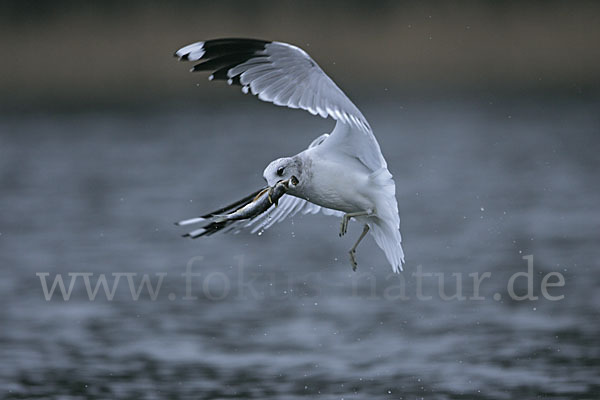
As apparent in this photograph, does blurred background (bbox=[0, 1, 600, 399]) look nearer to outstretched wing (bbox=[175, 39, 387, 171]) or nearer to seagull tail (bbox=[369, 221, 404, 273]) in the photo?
seagull tail (bbox=[369, 221, 404, 273])

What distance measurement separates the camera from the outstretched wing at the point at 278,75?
658 centimetres

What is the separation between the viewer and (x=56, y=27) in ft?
76.2

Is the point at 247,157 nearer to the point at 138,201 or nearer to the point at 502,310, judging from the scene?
the point at 138,201

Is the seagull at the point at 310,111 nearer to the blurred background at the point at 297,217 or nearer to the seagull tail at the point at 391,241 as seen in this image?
the seagull tail at the point at 391,241

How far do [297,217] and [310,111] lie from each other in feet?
31.6

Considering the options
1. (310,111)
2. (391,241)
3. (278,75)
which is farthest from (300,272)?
(310,111)

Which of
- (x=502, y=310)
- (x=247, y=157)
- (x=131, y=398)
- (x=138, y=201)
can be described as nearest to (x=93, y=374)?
(x=131, y=398)

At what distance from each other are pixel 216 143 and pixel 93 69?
2.62 metres

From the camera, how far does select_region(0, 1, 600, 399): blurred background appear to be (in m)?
9.20

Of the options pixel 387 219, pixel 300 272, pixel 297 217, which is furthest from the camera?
pixel 297 217

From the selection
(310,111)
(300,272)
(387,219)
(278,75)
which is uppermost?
(278,75)

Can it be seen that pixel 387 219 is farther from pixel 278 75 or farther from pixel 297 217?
pixel 297 217

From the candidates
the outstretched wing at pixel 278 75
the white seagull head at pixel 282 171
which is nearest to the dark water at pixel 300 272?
the white seagull head at pixel 282 171

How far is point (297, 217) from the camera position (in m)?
16.1
